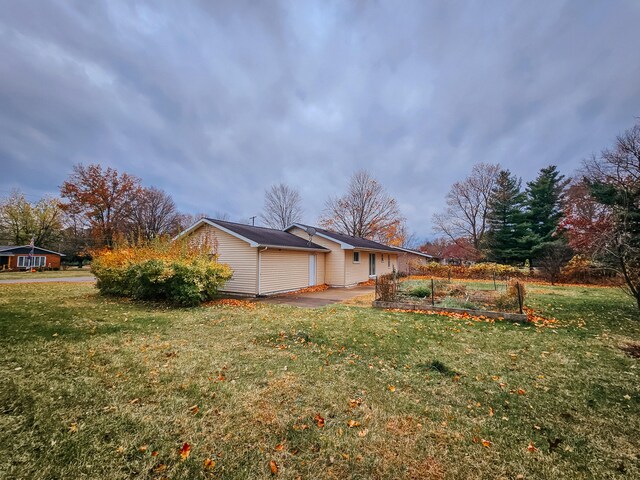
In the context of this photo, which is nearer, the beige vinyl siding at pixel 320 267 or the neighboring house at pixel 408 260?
the beige vinyl siding at pixel 320 267

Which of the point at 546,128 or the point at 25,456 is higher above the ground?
the point at 546,128

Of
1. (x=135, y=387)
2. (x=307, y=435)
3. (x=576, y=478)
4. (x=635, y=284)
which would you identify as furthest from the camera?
(x=635, y=284)

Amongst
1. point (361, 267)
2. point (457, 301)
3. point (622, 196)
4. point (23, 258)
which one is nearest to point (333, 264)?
point (361, 267)

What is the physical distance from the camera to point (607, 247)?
6.50 m

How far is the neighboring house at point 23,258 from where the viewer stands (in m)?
32.7

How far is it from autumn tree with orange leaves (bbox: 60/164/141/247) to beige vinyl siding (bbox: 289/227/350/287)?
27.9 metres

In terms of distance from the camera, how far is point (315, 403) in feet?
11.0

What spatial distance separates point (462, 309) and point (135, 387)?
27.9 feet

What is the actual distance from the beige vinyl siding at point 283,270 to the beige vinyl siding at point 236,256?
Answer: 0.44 meters

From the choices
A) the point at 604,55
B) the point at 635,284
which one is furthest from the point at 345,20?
the point at 635,284

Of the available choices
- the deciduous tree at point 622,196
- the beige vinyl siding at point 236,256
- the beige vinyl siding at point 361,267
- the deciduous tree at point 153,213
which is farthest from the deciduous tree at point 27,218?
the deciduous tree at point 622,196

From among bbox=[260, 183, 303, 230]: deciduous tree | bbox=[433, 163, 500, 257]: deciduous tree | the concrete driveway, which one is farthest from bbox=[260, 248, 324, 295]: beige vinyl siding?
bbox=[433, 163, 500, 257]: deciduous tree

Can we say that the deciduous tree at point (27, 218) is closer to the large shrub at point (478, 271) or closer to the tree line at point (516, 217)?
the large shrub at point (478, 271)

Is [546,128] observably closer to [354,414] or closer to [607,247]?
[607,247]
